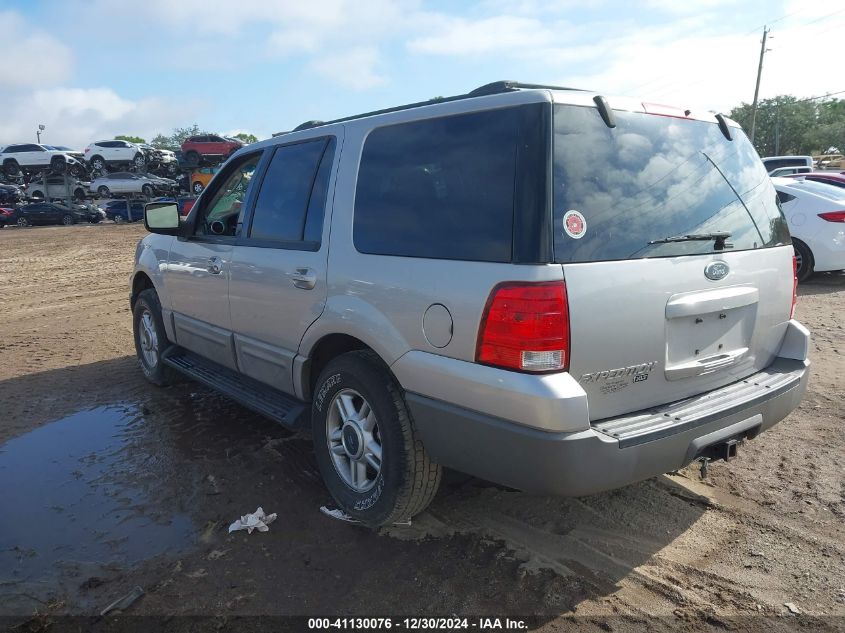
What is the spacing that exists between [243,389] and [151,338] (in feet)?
6.56

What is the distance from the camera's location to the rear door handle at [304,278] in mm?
3313

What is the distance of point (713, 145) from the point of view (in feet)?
10.0

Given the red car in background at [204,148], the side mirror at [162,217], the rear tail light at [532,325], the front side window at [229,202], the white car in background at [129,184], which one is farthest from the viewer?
the red car in background at [204,148]

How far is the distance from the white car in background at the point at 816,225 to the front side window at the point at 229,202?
8.08 meters

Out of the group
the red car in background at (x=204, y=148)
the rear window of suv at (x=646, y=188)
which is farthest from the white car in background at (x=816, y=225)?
the red car in background at (x=204, y=148)

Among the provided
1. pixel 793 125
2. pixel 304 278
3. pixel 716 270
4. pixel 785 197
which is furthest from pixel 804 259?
pixel 793 125

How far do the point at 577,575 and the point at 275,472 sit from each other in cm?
195

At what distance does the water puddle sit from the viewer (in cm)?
297

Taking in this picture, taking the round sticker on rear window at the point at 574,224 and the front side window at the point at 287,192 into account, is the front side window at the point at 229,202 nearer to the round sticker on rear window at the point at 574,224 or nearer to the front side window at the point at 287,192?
the front side window at the point at 287,192

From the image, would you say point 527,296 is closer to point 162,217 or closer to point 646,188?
point 646,188

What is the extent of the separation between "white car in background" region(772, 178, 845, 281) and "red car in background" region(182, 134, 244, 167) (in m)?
31.1

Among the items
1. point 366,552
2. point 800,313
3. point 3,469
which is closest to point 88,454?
point 3,469

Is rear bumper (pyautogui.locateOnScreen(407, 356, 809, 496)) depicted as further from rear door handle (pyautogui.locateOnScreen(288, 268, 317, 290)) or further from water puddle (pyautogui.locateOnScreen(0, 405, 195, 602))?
water puddle (pyautogui.locateOnScreen(0, 405, 195, 602))

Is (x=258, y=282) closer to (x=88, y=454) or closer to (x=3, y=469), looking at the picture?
(x=88, y=454)
